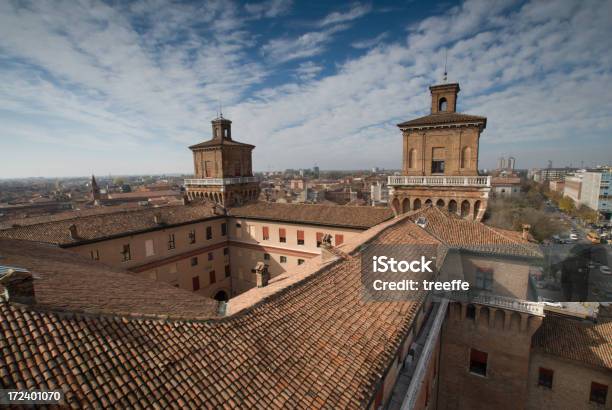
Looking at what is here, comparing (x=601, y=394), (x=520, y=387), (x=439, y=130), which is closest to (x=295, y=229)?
(x=439, y=130)

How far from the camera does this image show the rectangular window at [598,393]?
15.7 m

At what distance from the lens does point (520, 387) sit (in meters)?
16.5

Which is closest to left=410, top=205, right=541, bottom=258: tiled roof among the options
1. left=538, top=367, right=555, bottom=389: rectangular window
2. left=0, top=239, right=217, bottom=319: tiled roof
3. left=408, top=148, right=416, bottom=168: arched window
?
left=538, top=367, right=555, bottom=389: rectangular window

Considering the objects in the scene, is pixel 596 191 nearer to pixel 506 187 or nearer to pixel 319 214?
pixel 506 187

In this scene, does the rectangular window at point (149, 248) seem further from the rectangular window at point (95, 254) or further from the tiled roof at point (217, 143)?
the tiled roof at point (217, 143)

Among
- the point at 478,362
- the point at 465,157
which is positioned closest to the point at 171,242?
the point at 478,362

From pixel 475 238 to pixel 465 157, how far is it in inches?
369

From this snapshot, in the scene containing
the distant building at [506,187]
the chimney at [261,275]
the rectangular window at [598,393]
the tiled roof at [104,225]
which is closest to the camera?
Result: the chimney at [261,275]

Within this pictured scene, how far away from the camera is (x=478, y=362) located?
17.4 metres

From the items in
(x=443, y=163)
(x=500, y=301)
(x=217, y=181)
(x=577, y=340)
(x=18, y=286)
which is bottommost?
(x=577, y=340)

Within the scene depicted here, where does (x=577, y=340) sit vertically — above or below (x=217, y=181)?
below

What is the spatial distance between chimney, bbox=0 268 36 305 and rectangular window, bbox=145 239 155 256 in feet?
68.3

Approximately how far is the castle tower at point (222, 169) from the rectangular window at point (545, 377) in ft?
94.6

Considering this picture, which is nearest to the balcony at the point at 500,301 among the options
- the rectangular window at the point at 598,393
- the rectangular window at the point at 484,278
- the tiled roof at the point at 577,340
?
the rectangular window at the point at 484,278
